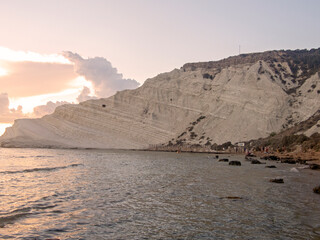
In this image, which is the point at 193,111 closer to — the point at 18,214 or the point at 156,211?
the point at 156,211

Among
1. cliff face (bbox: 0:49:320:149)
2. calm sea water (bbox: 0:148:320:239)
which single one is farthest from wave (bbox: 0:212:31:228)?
cliff face (bbox: 0:49:320:149)

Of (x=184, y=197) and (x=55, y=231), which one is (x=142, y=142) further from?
(x=55, y=231)

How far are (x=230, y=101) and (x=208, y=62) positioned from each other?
34.9 metres

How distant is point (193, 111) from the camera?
3386 inches

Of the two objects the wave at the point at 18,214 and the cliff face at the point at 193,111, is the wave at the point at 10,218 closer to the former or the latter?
the wave at the point at 18,214

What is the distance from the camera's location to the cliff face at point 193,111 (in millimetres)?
72312

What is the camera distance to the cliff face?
2847 inches

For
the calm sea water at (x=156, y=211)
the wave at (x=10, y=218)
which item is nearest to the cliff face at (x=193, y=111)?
the calm sea water at (x=156, y=211)

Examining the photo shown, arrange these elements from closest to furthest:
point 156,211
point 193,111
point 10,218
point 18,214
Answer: point 10,218 → point 18,214 → point 156,211 → point 193,111

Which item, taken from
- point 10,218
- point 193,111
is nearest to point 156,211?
point 10,218

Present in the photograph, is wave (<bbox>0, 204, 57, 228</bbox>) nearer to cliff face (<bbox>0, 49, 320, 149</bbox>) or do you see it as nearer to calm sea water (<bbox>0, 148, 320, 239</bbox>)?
calm sea water (<bbox>0, 148, 320, 239</bbox>)

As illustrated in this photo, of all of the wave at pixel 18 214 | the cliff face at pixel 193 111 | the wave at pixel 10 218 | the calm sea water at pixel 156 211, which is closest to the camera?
the calm sea water at pixel 156 211

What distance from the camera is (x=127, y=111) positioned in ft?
287

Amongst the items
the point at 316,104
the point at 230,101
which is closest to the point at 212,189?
the point at 316,104
